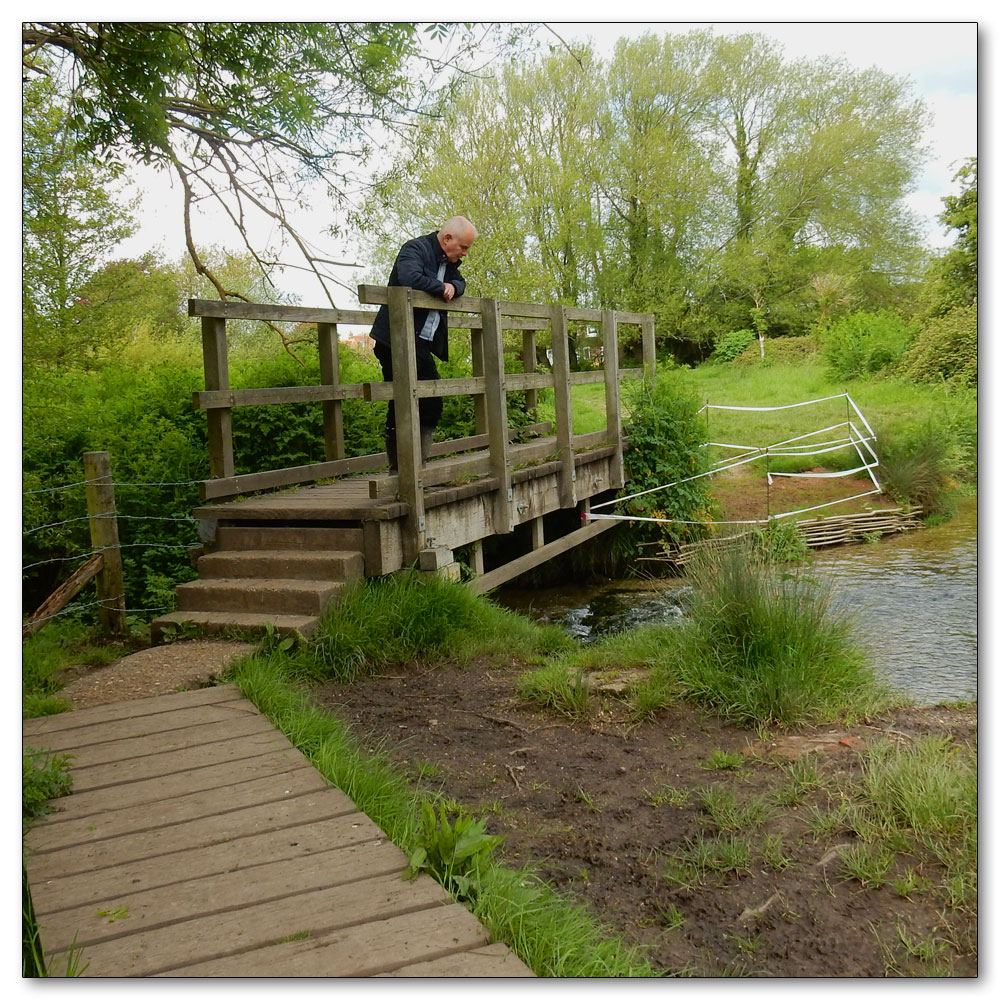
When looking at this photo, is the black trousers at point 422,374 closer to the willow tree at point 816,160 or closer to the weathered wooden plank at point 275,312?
the weathered wooden plank at point 275,312

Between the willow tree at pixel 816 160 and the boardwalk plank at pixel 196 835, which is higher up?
the willow tree at pixel 816 160

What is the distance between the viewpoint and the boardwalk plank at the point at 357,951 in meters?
2.05

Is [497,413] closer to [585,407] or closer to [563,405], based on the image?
[563,405]

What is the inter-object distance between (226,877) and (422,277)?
3.88m

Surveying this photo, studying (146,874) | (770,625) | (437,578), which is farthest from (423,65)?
(146,874)

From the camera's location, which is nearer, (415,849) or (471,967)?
(471,967)

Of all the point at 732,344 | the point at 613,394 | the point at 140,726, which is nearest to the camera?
the point at 140,726

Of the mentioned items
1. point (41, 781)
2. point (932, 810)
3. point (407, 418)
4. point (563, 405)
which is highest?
→ point (563, 405)

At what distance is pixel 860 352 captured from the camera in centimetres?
605

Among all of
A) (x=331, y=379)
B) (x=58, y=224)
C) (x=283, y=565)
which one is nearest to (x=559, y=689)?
(x=283, y=565)

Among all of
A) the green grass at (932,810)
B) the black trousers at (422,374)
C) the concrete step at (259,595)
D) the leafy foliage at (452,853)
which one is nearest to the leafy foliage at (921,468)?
the green grass at (932,810)

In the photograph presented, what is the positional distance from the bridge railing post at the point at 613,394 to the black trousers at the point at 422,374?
289 centimetres

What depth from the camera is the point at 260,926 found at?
2.21 metres

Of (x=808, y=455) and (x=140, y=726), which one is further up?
(x=808, y=455)
